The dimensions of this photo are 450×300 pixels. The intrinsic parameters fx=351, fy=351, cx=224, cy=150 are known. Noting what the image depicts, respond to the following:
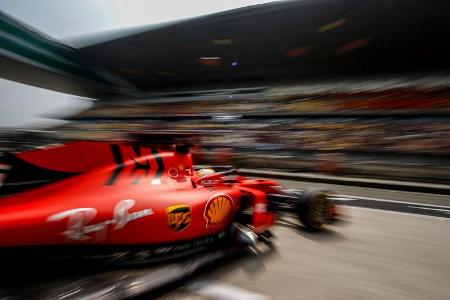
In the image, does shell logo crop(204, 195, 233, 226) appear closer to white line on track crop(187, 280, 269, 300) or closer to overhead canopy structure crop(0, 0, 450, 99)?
white line on track crop(187, 280, 269, 300)

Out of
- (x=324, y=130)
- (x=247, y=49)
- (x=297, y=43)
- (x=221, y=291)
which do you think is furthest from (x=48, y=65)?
(x=221, y=291)

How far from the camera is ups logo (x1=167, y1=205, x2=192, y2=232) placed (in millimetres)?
2462

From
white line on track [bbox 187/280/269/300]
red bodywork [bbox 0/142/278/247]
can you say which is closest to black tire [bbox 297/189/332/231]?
red bodywork [bbox 0/142/278/247]

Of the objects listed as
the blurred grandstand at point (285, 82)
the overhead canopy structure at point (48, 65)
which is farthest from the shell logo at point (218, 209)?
the overhead canopy structure at point (48, 65)

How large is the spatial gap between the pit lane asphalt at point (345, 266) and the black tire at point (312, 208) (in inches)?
4.4

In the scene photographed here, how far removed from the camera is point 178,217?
2521 mm

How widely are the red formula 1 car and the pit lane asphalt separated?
12.0 inches

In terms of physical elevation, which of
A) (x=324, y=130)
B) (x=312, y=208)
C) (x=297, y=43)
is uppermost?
(x=297, y=43)

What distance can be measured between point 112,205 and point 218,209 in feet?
3.23

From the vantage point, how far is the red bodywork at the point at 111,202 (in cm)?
190

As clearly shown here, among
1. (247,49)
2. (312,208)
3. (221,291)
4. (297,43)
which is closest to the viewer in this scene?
(221,291)

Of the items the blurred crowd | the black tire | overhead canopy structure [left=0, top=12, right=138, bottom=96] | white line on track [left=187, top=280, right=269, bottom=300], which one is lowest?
white line on track [left=187, top=280, right=269, bottom=300]

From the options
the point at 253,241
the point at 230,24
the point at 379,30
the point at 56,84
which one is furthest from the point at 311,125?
the point at 56,84

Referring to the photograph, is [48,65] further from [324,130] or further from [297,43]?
[324,130]
